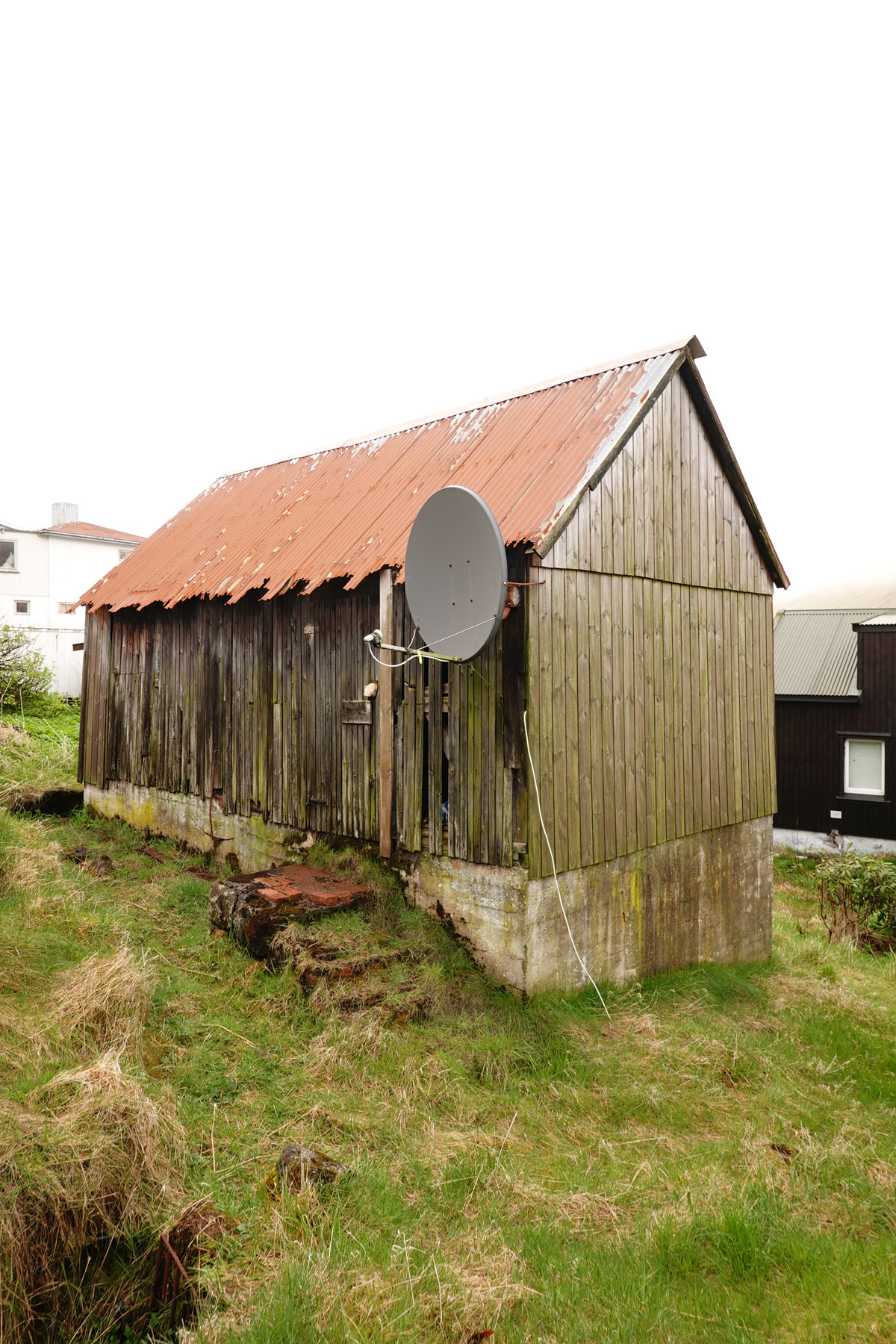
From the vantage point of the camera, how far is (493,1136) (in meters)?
5.73

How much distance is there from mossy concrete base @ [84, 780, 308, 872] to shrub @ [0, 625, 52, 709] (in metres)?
8.71

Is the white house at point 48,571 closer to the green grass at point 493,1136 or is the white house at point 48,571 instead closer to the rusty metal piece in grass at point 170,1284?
the green grass at point 493,1136

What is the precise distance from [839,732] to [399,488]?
18735 millimetres

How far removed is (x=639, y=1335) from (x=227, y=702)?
8.89m

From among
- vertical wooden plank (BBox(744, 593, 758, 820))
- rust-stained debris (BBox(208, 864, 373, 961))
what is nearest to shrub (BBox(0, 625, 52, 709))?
rust-stained debris (BBox(208, 864, 373, 961))

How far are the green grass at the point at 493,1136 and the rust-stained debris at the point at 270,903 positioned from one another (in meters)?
Result: 0.21

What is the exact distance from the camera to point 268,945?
7809 millimetres

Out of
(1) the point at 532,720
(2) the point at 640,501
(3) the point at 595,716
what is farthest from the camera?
(2) the point at 640,501

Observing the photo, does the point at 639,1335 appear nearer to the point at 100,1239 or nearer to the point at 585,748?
the point at 100,1239

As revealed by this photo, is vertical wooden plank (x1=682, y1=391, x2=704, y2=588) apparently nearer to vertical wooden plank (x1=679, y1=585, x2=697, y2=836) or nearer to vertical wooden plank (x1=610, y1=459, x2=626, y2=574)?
vertical wooden plank (x1=679, y1=585, x2=697, y2=836)

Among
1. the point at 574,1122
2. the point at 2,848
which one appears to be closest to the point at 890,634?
the point at 574,1122

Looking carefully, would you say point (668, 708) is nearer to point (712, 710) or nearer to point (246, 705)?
point (712, 710)

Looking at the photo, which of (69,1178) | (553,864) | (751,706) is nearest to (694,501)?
(751,706)

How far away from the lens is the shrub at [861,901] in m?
15.3
